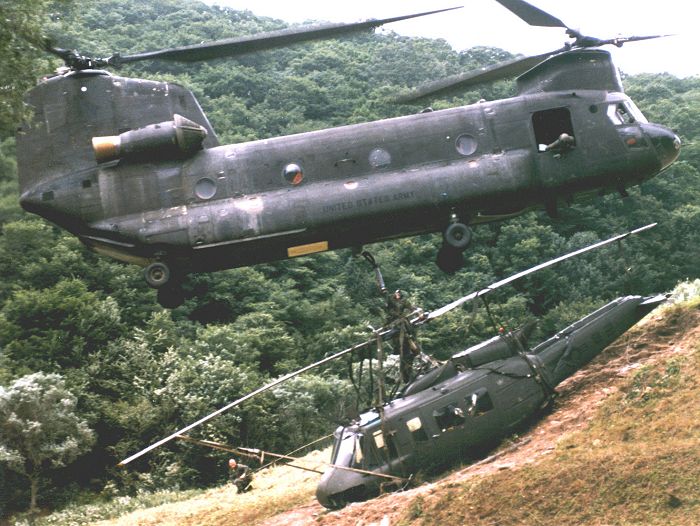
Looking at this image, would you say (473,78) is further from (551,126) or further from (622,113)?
(622,113)

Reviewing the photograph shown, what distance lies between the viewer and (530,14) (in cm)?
1406

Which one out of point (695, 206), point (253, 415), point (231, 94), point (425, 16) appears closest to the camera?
point (425, 16)

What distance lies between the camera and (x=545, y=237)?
53.0 meters

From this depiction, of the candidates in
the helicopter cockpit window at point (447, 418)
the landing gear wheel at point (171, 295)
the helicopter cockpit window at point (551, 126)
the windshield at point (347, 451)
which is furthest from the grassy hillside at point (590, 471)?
the helicopter cockpit window at point (551, 126)

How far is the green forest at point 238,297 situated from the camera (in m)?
27.2

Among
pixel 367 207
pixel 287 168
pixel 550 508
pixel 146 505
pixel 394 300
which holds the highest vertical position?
pixel 287 168

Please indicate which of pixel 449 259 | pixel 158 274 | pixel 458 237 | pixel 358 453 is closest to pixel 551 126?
pixel 458 237

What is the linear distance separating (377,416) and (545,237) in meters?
41.4

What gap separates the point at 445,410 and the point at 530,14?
22.0 ft

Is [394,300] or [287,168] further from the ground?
[287,168]

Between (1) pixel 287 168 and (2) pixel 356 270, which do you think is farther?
(2) pixel 356 270

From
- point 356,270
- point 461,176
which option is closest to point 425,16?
point 461,176

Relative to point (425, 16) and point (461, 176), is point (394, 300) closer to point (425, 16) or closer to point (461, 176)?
point (461, 176)

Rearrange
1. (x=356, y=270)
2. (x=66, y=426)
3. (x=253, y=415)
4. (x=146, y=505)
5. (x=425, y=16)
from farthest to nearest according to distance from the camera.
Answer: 1. (x=356, y=270)
2. (x=253, y=415)
3. (x=66, y=426)
4. (x=146, y=505)
5. (x=425, y=16)
